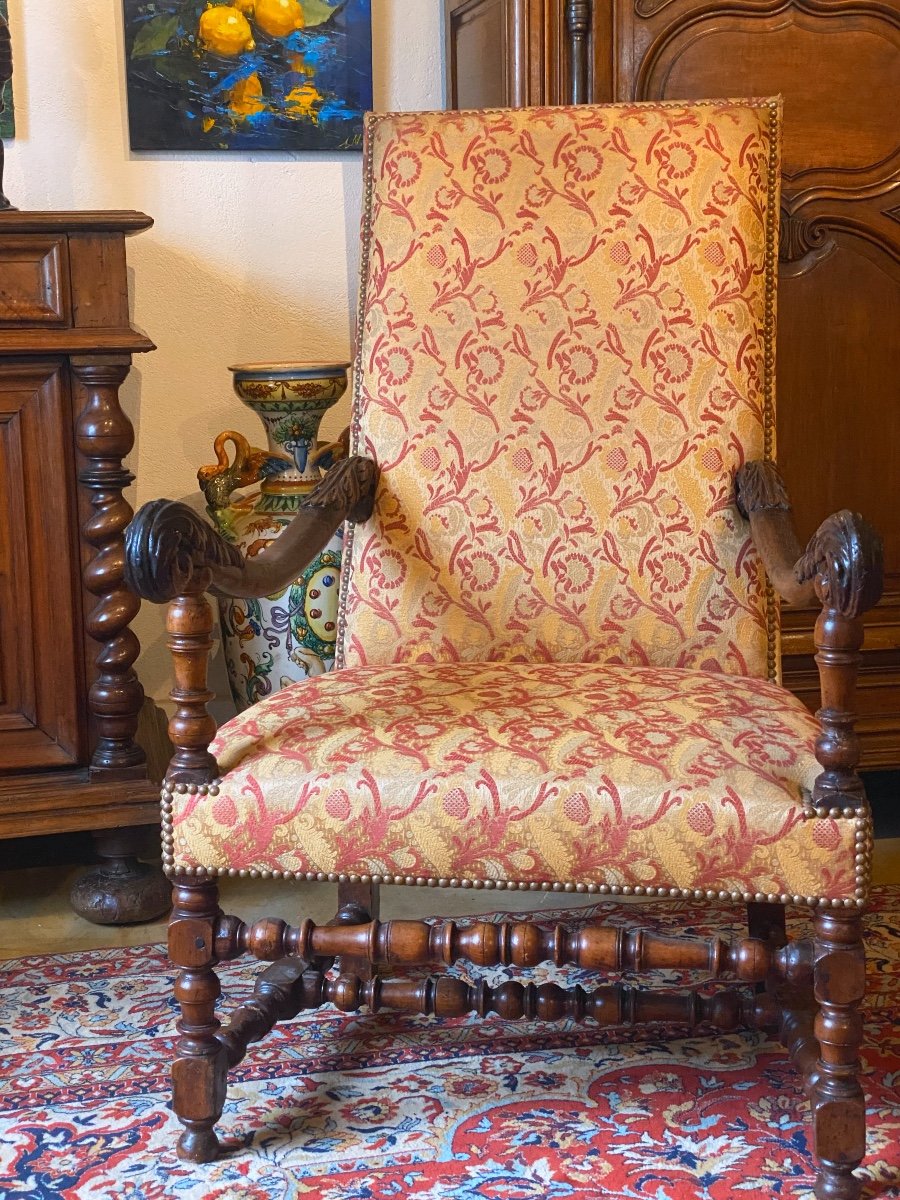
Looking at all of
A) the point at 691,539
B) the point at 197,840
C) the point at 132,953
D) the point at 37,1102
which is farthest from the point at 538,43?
the point at 37,1102

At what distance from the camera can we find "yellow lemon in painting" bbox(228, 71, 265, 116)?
273 centimetres

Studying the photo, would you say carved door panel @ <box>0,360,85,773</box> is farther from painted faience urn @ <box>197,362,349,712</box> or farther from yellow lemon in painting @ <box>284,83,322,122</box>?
yellow lemon in painting @ <box>284,83,322,122</box>

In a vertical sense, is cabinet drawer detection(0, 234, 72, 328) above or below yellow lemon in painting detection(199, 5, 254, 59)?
below

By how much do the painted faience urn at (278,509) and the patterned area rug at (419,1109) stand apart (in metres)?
0.64

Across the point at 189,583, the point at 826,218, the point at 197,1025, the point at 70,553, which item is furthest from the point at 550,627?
the point at 826,218

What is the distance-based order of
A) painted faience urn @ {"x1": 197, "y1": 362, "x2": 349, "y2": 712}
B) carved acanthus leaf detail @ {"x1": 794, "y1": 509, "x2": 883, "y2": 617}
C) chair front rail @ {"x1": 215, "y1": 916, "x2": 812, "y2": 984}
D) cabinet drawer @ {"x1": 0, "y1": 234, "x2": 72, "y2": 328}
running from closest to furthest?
carved acanthus leaf detail @ {"x1": 794, "y1": 509, "x2": 883, "y2": 617} → chair front rail @ {"x1": 215, "y1": 916, "x2": 812, "y2": 984} → cabinet drawer @ {"x1": 0, "y1": 234, "x2": 72, "y2": 328} → painted faience urn @ {"x1": 197, "y1": 362, "x2": 349, "y2": 712}

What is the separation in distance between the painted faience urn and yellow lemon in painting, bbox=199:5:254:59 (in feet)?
2.16

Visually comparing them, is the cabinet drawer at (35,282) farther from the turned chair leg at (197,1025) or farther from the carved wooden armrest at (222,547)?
the turned chair leg at (197,1025)

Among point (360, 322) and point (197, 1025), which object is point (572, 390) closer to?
point (360, 322)

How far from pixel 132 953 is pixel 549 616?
901 mm

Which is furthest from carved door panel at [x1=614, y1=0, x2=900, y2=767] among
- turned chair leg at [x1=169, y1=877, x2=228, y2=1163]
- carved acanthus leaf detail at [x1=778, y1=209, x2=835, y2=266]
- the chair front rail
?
turned chair leg at [x1=169, y1=877, x2=228, y2=1163]

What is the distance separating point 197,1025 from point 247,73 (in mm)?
1873

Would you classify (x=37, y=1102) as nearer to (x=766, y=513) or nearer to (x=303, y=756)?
(x=303, y=756)

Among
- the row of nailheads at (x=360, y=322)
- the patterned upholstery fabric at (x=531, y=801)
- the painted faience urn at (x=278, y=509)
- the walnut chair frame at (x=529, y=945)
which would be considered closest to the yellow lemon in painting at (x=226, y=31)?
the painted faience urn at (x=278, y=509)
